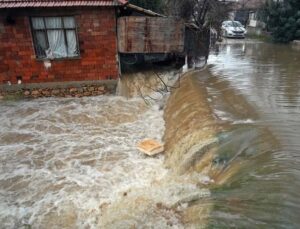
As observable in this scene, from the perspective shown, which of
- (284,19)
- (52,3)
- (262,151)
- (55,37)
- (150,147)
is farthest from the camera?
(284,19)

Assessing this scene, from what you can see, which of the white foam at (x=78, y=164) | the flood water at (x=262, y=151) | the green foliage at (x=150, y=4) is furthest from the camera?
the green foliage at (x=150, y=4)

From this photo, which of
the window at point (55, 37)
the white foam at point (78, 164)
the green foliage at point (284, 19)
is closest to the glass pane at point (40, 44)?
the window at point (55, 37)

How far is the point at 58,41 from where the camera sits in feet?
35.4

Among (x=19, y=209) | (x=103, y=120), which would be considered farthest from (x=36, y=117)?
(x=19, y=209)

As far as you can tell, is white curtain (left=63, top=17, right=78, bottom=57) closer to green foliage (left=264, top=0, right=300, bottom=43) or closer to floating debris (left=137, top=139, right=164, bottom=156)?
floating debris (left=137, top=139, right=164, bottom=156)

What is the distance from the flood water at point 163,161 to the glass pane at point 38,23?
265 centimetres

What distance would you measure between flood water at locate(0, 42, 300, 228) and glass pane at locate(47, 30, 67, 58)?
178cm

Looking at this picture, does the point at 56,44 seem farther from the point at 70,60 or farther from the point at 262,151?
the point at 262,151

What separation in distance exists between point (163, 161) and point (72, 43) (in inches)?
238

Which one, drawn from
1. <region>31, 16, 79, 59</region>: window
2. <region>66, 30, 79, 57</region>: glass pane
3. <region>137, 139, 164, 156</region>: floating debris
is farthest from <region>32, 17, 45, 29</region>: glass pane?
<region>137, 139, 164, 156</region>: floating debris

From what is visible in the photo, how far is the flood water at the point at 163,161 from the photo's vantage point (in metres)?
4.57

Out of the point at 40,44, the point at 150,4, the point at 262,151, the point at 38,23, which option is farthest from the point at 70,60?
the point at 150,4

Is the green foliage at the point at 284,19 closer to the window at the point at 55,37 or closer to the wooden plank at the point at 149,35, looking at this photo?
the wooden plank at the point at 149,35

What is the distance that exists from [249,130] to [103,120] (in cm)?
479
